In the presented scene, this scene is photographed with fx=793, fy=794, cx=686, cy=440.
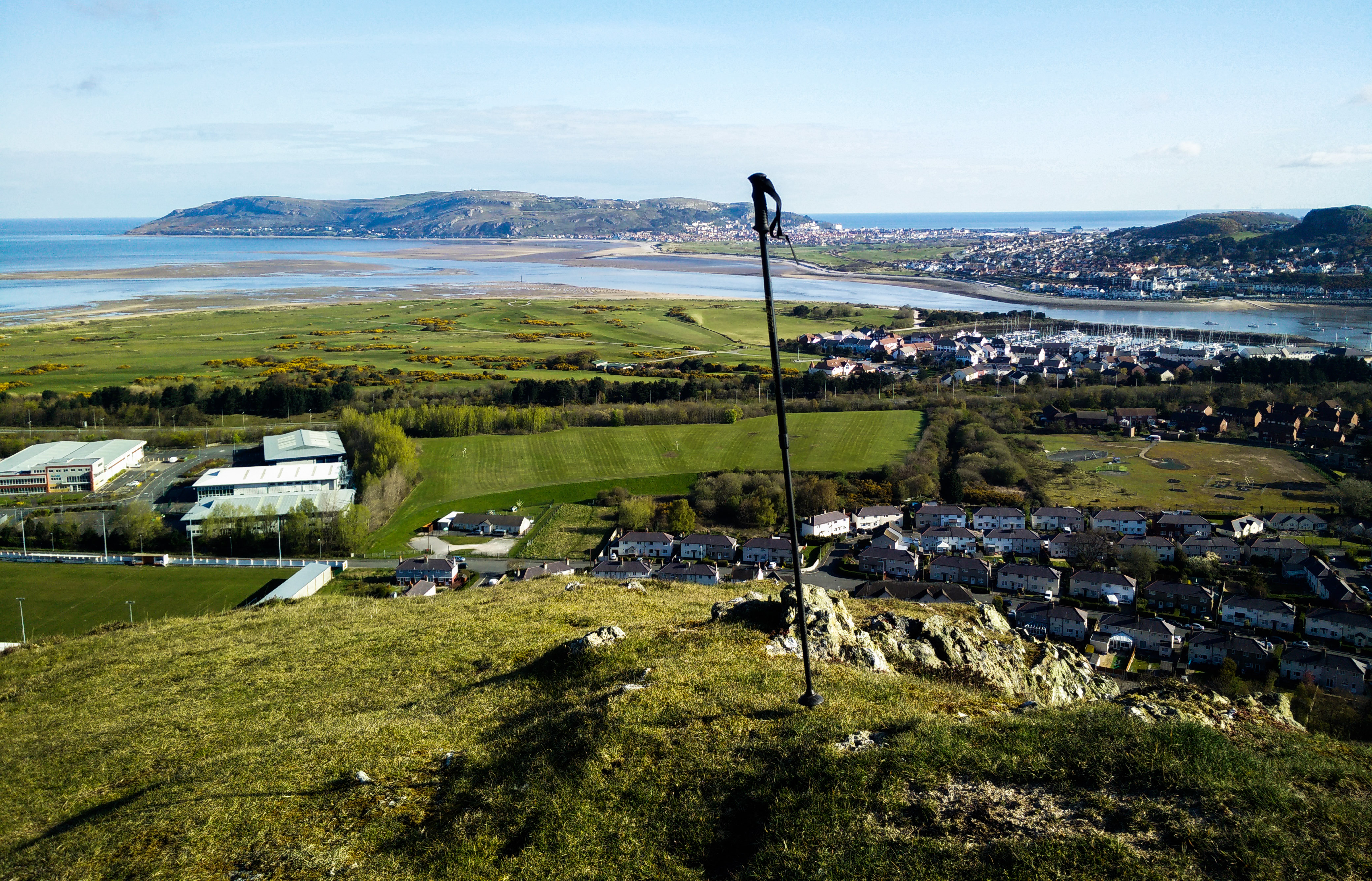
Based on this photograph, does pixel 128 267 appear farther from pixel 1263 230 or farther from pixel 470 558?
pixel 1263 230

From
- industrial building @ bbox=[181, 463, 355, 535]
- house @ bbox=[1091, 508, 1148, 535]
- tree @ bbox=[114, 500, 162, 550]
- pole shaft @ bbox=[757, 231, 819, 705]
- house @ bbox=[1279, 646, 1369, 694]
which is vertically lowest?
house @ bbox=[1279, 646, 1369, 694]

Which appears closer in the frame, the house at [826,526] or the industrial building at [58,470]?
the house at [826,526]

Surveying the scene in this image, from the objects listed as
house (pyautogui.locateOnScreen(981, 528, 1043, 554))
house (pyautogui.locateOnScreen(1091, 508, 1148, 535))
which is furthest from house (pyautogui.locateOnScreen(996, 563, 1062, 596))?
house (pyautogui.locateOnScreen(1091, 508, 1148, 535))

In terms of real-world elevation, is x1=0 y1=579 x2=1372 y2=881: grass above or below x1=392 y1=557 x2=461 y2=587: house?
above

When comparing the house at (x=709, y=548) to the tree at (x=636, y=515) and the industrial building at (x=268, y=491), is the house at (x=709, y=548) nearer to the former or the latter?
the tree at (x=636, y=515)

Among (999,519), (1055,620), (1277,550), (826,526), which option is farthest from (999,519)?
(1055,620)

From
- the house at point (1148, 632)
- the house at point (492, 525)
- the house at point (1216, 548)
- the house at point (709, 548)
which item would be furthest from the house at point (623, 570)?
the house at point (1216, 548)

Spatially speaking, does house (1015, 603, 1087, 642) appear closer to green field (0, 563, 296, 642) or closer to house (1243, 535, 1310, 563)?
house (1243, 535, 1310, 563)

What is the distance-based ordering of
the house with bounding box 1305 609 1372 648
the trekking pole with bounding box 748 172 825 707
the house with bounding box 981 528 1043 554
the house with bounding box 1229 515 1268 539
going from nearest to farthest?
the trekking pole with bounding box 748 172 825 707
the house with bounding box 1305 609 1372 648
the house with bounding box 981 528 1043 554
the house with bounding box 1229 515 1268 539
